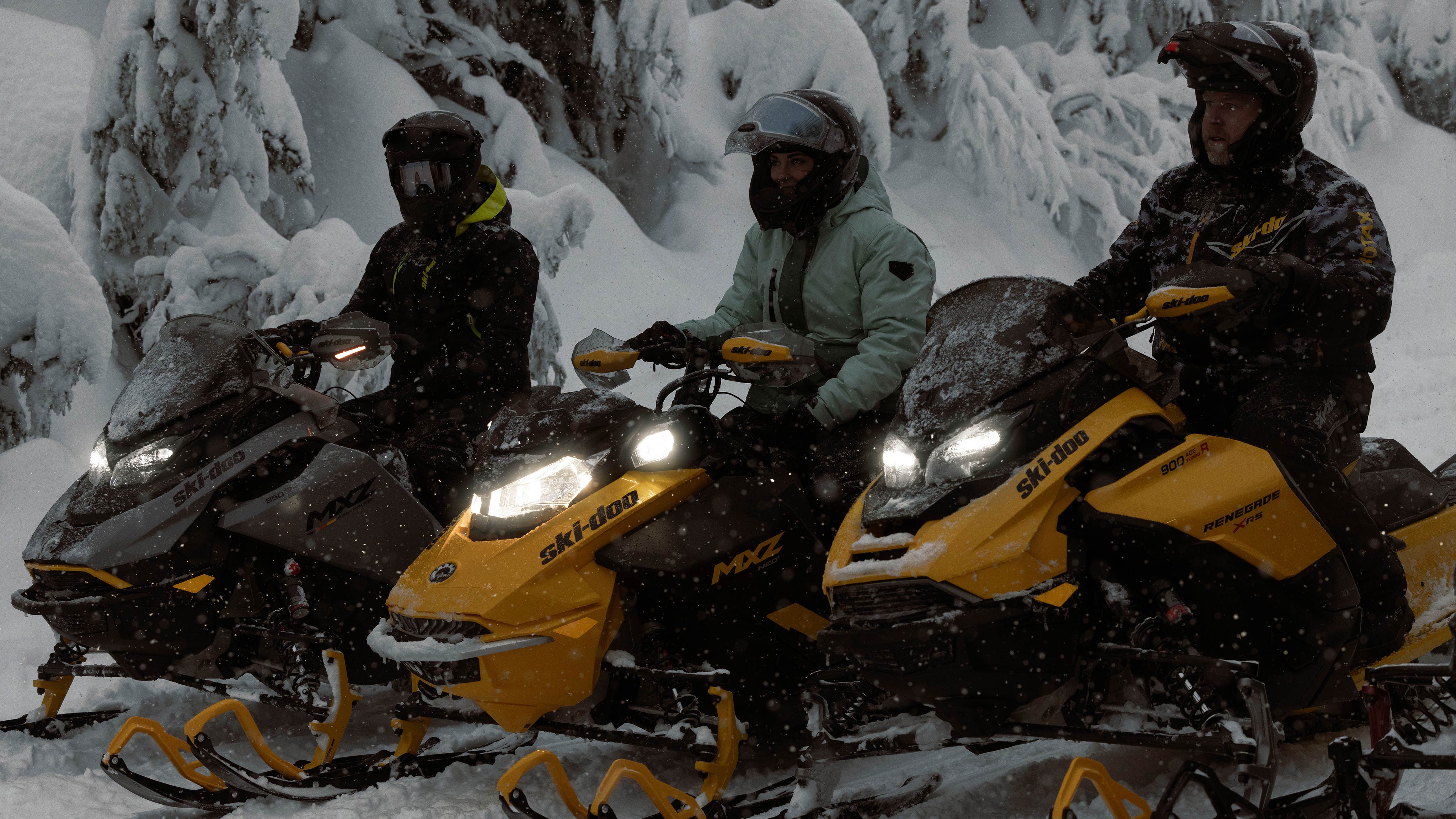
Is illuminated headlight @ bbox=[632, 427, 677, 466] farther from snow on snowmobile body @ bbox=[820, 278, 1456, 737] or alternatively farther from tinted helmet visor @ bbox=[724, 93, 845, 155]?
tinted helmet visor @ bbox=[724, 93, 845, 155]

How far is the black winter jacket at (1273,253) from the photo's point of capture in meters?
2.45

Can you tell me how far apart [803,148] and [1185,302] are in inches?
53.4

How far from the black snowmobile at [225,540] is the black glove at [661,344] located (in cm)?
90

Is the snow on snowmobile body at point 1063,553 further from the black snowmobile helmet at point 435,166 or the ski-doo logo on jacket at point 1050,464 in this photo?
the black snowmobile helmet at point 435,166

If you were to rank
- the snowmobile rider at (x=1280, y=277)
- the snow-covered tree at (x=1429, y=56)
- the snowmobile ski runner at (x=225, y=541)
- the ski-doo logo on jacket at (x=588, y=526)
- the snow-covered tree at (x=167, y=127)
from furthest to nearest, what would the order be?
the snow-covered tree at (x=1429, y=56)
the snow-covered tree at (x=167, y=127)
the snowmobile ski runner at (x=225, y=541)
the ski-doo logo on jacket at (x=588, y=526)
the snowmobile rider at (x=1280, y=277)

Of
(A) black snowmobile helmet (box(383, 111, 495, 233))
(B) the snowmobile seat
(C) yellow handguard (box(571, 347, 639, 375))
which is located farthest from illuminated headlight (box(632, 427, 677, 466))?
(B) the snowmobile seat

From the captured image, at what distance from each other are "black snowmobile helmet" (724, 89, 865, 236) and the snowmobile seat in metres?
1.50

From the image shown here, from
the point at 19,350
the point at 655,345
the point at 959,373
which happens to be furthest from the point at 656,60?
the point at 959,373

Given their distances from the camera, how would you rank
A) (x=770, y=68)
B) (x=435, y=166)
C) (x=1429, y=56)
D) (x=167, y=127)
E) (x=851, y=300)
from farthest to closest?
(x=1429, y=56)
(x=770, y=68)
(x=167, y=127)
(x=435, y=166)
(x=851, y=300)

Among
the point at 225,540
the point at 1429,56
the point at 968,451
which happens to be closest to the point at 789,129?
the point at 968,451

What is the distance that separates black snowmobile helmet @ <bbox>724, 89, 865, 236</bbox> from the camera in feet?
10.7

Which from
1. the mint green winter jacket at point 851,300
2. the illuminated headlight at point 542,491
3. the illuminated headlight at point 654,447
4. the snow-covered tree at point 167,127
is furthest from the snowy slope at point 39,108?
the illuminated headlight at point 654,447

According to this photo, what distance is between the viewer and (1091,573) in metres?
2.28

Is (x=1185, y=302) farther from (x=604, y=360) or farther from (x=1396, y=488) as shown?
(x=604, y=360)
